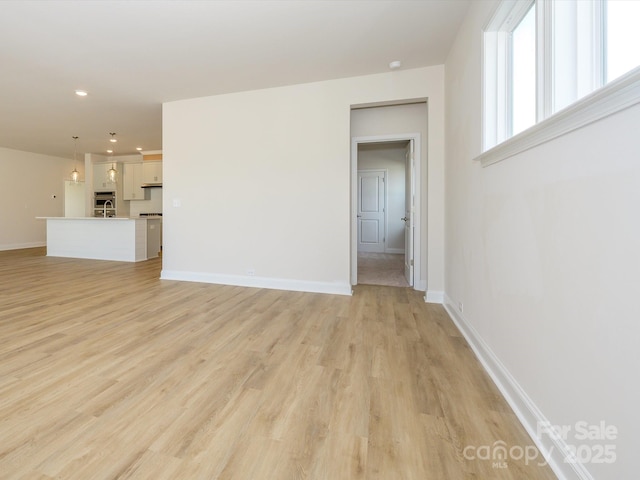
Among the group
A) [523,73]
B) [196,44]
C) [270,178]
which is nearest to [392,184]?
[270,178]

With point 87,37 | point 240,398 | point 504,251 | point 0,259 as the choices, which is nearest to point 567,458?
point 504,251

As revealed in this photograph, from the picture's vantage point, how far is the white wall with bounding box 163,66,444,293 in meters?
3.83

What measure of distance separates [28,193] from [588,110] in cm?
1173

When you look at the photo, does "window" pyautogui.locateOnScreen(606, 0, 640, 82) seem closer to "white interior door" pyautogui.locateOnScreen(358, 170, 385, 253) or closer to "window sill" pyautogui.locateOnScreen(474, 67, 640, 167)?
"window sill" pyautogui.locateOnScreen(474, 67, 640, 167)

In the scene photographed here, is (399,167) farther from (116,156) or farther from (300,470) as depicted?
(116,156)

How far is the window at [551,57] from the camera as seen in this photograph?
1.04m

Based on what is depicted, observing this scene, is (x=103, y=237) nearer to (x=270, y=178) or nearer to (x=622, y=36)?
(x=270, y=178)

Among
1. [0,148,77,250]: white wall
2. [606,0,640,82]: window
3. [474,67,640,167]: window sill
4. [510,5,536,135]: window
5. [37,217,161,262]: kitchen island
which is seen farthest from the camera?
[0,148,77,250]: white wall

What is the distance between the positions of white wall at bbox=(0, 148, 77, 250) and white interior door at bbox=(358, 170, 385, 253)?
9234 millimetres

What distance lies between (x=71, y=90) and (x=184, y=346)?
4.28 metres

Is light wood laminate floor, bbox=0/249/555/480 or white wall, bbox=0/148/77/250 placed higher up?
white wall, bbox=0/148/77/250

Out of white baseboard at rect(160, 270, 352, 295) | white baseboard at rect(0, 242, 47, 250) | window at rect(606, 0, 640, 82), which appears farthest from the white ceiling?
white baseboard at rect(0, 242, 47, 250)

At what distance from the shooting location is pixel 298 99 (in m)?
3.98

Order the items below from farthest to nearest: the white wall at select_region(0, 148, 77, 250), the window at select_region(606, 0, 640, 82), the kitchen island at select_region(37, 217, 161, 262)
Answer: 1. the white wall at select_region(0, 148, 77, 250)
2. the kitchen island at select_region(37, 217, 161, 262)
3. the window at select_region(606, 0, 640, 82)
